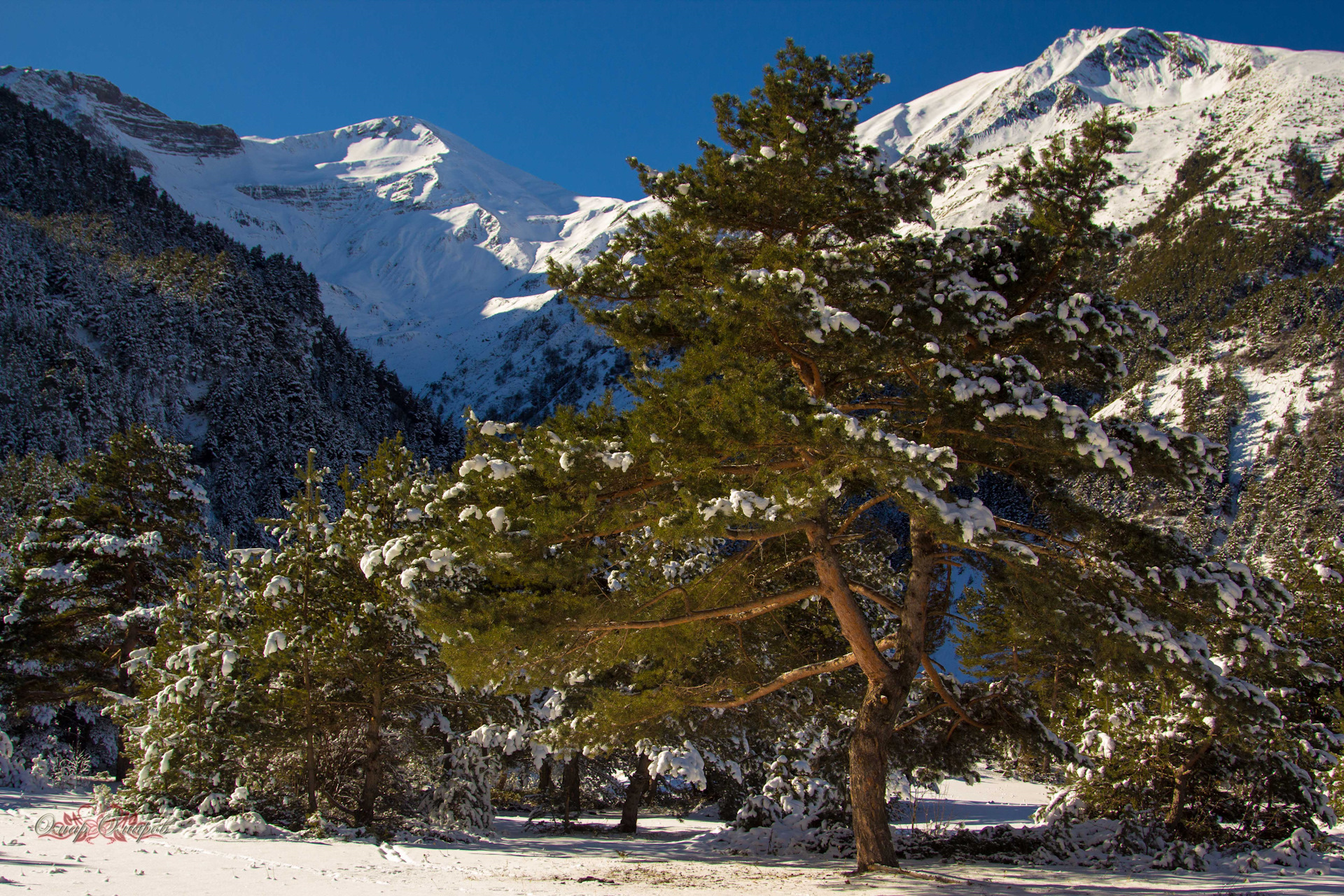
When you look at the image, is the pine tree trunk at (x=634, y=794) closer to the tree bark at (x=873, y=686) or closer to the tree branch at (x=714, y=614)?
the tree bark at (x=873, y=686)

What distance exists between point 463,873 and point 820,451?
250 inches

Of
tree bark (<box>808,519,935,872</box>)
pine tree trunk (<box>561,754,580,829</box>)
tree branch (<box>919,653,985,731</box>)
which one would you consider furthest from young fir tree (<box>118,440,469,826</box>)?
tree branch (<box>919,653,985,731</box>)

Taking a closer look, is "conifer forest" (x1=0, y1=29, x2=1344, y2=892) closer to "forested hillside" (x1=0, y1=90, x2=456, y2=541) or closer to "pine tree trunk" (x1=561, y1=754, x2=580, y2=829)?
"pine tree trunk" (x1=561, y1=754, x2=580, y2=829)

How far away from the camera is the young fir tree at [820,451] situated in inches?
269

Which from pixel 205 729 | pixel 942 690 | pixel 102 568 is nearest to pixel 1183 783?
pixel 942 690

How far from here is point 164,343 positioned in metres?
80.5

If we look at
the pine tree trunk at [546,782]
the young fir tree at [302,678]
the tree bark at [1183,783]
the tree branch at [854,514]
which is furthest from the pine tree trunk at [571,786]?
the tree bark at [1183,783]

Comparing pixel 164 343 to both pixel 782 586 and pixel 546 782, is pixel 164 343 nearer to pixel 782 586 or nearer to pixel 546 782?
pixel 546 782

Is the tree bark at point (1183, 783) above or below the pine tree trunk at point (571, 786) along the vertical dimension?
above

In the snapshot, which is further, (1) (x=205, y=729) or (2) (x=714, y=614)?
(1) (x=205, y=729)

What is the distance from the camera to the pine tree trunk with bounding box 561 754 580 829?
51.9 ft

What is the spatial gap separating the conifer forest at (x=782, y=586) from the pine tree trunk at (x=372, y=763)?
80 millimetres

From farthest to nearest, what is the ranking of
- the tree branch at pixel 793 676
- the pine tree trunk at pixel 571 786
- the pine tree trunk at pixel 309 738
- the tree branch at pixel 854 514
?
the pine tree trunk at pixel 571 786 → the pine tree trunk at pixel 309 738 → the tree branch at pixel 793 676 → the tree branch at pixel 854 514

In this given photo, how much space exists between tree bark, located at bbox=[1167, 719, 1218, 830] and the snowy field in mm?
1460
